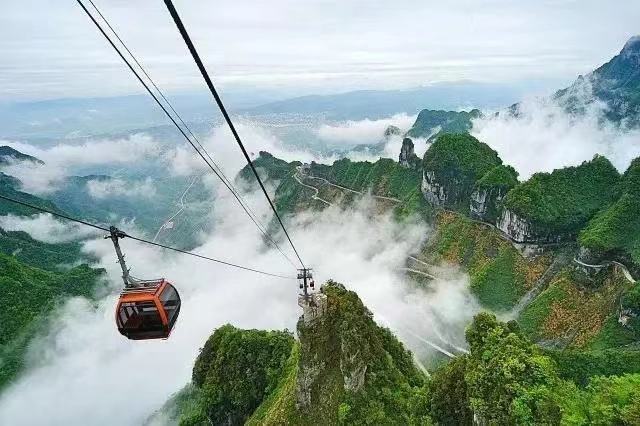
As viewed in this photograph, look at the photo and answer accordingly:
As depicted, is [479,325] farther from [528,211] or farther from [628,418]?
[528,211]

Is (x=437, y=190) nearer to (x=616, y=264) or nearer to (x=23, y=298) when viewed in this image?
(x=616, y=264)

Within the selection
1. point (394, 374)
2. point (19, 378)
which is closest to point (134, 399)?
point (19, 378)

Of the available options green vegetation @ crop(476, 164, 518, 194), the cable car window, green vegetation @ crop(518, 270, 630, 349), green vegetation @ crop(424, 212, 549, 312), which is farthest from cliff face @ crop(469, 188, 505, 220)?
the cable car window

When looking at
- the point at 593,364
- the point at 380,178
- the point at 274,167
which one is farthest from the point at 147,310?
the point at 274,167

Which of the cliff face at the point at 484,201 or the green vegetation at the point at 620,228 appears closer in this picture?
the green vegetation at the point at 620,228

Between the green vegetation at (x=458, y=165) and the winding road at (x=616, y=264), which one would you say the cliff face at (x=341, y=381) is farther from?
the green vegetation at (x=458, y=165)

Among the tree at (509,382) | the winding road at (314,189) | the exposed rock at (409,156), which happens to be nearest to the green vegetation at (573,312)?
the tree at (509,382)
